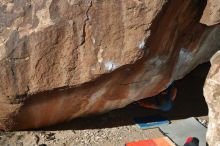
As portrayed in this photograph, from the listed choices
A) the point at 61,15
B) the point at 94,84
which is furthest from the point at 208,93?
the point at 61,15

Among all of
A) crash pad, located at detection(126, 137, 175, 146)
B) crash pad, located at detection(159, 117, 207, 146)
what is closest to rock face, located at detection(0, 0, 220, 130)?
crash pad, located at detection(126, 137, 175, 146)

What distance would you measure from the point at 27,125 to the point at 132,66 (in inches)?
46.3

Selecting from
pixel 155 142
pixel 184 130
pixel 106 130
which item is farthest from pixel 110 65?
pixel 184 130

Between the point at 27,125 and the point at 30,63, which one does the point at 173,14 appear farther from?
the point at 27,125

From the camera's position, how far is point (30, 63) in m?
3.74

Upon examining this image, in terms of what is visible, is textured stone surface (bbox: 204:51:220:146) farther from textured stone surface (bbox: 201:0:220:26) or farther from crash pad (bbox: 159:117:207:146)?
crash pad (bbox: 159:117:207:146)

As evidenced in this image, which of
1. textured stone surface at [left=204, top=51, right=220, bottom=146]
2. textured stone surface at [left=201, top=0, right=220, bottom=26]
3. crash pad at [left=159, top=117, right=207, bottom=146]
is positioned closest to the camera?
textured stone surface at [left=204, top=51, right=220, bottom=146]

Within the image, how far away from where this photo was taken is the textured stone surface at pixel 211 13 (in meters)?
3.93

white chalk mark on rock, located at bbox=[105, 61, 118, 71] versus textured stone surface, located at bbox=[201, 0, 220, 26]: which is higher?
textured stone surface, located at bbox=[201, 0, 220, 26]

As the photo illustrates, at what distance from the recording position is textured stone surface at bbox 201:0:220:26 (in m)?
3.93

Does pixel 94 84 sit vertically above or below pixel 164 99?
above

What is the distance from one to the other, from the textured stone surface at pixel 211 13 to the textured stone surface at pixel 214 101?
1.40ft

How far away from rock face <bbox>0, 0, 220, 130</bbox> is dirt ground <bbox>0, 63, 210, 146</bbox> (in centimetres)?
22

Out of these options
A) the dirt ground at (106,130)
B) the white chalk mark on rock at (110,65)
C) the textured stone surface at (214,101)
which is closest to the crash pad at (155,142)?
the dirt ground at (106,130)
